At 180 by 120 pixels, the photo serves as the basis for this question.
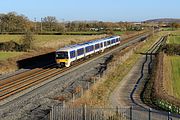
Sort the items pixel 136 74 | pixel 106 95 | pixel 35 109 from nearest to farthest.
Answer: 1. pixel 35 109
2. pixel 106 95
3. pixel 136 74

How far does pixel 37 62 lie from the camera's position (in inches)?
2084

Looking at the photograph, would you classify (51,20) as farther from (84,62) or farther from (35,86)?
(35,86)

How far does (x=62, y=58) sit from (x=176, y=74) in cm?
1343

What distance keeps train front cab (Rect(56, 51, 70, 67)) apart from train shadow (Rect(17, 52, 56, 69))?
3589 mm

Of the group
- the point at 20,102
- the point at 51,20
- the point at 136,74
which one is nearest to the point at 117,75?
the point at 136,74

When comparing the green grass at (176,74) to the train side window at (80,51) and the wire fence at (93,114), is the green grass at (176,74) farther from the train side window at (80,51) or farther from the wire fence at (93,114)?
the wire fence at (93,114)

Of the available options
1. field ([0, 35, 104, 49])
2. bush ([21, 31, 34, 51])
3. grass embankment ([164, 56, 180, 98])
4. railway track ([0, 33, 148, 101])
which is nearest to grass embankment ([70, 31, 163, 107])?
grass embankment ([164, 56, 180, 98])

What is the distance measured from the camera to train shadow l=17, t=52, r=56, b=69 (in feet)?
160

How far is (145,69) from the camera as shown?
46812 mm

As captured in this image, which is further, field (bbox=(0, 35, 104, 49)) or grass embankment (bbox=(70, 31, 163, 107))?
field (bbox=(0, 35, 104, 49))

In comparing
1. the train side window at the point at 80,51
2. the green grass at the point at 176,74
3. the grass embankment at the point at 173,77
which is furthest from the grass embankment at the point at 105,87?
the green grass at the point at 176,74

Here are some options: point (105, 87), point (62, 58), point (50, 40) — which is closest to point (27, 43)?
point (50, 40)

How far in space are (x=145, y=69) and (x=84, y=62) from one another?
8.86 meters

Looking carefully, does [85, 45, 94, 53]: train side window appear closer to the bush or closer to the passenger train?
the passenger train
